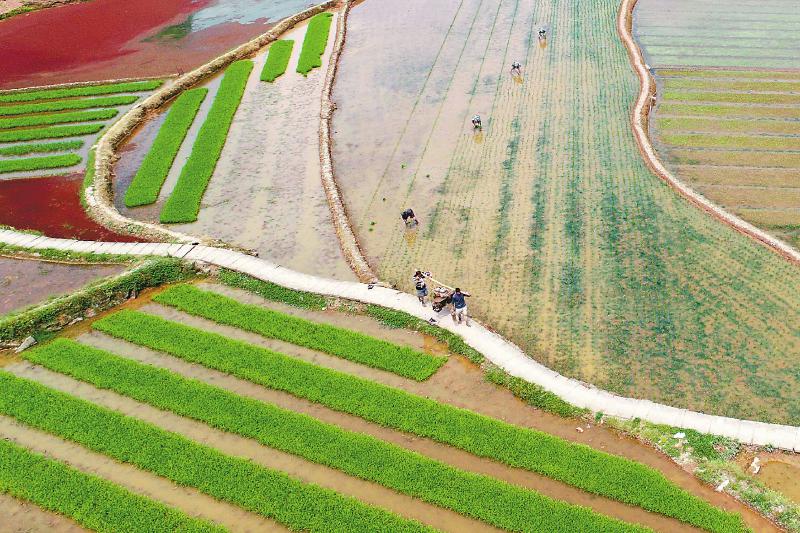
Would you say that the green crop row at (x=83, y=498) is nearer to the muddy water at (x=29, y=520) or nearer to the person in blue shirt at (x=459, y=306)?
the muddy water at (x=29, y=520)

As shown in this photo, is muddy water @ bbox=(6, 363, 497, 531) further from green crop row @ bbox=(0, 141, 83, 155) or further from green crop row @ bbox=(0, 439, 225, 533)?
green crop row @ bbox=(0, 141, 83, 155)

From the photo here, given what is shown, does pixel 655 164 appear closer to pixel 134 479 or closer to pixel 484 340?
pixel 484 340

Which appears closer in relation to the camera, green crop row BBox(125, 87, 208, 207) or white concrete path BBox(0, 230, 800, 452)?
white concrete path BBox(0, 230, 800, 452)

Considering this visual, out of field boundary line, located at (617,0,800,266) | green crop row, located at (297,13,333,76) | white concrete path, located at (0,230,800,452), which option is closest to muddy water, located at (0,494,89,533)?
white concrete path, located at (0,230,800,452)

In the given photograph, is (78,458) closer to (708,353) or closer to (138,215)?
(138,215)

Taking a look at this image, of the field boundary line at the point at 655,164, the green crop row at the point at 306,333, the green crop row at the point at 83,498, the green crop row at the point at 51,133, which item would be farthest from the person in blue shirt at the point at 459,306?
the green crop row at the point at 51,133

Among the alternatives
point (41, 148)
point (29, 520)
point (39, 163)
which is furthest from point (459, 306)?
point (41, 148)

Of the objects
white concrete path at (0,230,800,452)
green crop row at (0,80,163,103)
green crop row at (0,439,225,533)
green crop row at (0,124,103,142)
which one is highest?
green crop row at (0,80,163,103)
